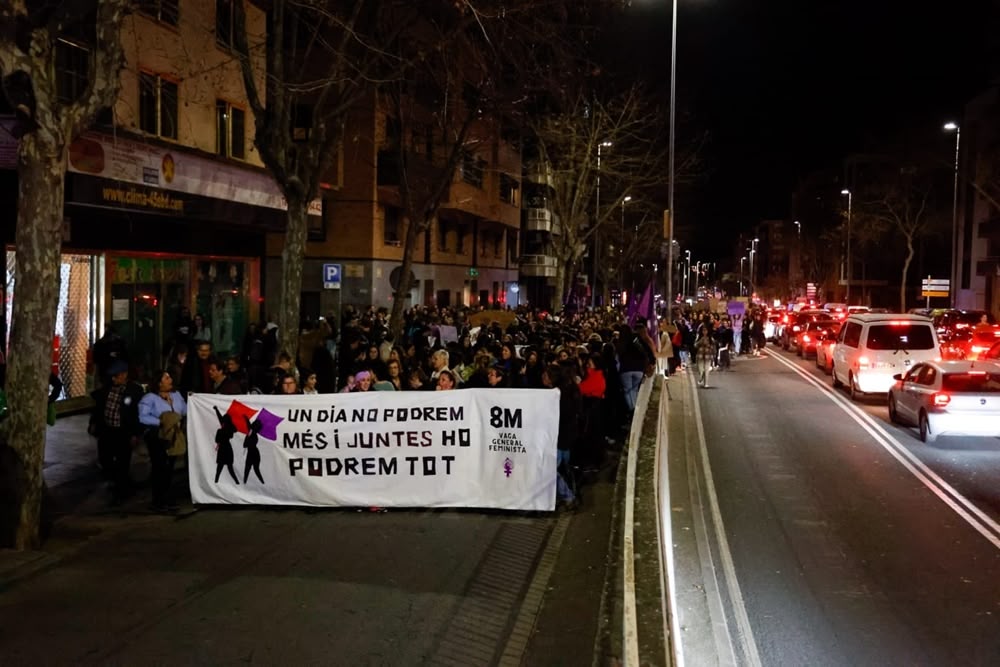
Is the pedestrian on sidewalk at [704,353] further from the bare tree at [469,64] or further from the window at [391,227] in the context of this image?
the window at [391,227]

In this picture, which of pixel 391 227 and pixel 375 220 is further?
pixel 391 227

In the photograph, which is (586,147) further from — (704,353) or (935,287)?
(935,287)

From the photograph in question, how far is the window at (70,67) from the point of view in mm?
15281

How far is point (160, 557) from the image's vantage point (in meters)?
8.16

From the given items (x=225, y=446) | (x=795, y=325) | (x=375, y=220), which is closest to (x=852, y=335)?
(x=225, y=446)

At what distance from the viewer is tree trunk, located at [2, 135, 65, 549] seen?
8141 mm

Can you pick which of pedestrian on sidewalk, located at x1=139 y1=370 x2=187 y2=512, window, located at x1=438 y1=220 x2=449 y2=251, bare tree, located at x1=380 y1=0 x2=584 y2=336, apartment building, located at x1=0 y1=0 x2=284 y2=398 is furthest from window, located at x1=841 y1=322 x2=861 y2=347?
window, located at x1=438 y1=220 x2=449 y2=251

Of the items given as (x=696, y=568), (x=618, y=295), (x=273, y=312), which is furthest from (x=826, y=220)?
(x=696, y=568)

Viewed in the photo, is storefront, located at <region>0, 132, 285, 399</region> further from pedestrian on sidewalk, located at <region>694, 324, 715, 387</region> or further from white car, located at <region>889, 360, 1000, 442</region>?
white car, located at <region>889, 360, 1000, 442</region>

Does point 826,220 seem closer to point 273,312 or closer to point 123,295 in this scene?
point 273,312

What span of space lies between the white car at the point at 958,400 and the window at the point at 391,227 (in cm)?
2322

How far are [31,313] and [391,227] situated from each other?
27968 millimetres

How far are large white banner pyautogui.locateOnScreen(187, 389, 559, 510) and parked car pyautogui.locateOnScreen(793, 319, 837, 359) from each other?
2546 cm

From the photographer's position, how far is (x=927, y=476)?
12164 millimetres
